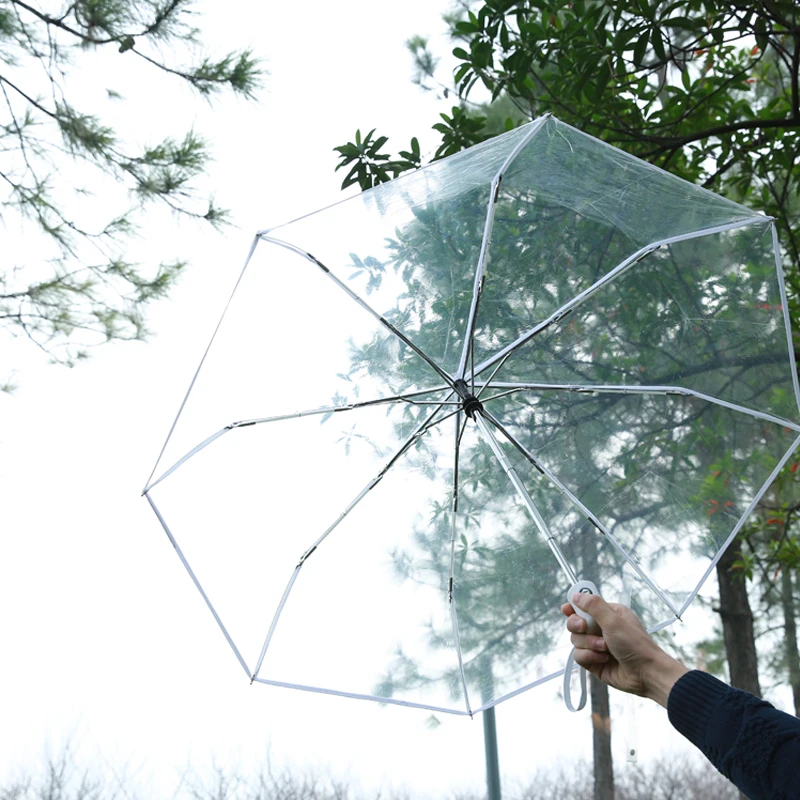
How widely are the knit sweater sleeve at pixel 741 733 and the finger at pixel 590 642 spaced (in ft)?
0.43

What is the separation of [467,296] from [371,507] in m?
0.33

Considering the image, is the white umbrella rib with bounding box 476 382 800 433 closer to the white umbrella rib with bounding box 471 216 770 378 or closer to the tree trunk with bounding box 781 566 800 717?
the white umbrella rib with bounding box 471 216 770 378

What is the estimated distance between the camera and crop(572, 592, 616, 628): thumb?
→ 80cm

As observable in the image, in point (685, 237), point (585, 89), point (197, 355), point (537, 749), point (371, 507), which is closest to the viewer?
point (685, 237)

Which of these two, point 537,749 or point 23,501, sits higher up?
point 23,501

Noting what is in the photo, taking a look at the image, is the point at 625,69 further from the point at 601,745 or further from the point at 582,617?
the point at 601,745

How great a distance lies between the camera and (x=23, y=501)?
2162 millimetres

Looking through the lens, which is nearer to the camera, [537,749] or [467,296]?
[467,296]

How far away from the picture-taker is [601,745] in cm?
300

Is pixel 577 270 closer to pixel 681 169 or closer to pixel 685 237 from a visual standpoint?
pixel 685 237

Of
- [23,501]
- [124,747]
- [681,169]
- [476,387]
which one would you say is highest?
[681,169]

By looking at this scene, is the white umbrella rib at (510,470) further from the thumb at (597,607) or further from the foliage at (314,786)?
the foliage at (314,786)

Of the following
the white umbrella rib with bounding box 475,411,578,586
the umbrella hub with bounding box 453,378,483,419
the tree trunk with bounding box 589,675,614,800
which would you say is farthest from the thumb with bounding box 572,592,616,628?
the tree trunk with bounding box 589,675,614,800

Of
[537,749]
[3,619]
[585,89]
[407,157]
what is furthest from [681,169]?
[3,619]
